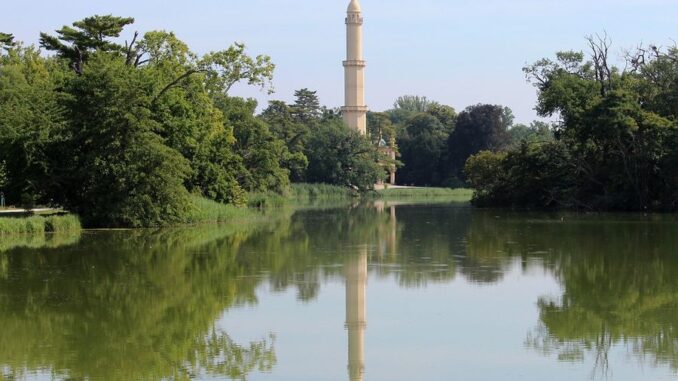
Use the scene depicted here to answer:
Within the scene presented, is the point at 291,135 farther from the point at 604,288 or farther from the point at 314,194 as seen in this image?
the point at 604,288

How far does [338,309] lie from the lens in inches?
626

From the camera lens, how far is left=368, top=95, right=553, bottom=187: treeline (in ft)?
316

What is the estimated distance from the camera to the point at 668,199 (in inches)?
1833

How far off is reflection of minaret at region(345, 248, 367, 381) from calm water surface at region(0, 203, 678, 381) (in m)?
0.04

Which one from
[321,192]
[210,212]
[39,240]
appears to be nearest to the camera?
[39,240]

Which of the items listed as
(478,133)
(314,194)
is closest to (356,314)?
(314,194)

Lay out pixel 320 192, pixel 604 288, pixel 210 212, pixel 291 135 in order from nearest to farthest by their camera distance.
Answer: pixel 604 288 → pixel 210 212 → pixel 320 192 → pixel 291 135

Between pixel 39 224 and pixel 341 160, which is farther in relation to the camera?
pixel 341 160

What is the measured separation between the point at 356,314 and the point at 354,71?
259 ft

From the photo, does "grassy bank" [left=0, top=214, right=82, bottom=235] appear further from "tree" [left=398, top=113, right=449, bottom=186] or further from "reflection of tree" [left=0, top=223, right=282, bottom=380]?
"tree" [left=398, top=113, right=449, bottom=186]

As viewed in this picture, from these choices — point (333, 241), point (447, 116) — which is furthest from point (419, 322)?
point (447, 116)

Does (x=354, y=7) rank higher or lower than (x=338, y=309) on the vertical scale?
higher

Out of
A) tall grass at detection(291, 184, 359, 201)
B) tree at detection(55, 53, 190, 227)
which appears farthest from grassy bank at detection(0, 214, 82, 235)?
tall grass at detection(291, 184, 359, 201)

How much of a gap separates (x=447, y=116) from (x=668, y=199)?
70.1m
